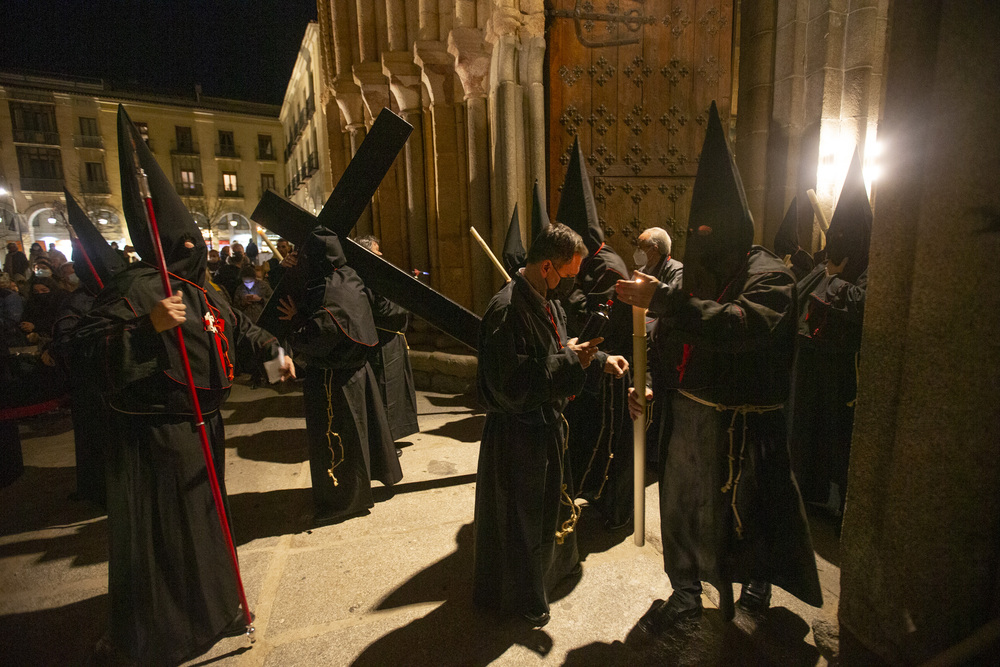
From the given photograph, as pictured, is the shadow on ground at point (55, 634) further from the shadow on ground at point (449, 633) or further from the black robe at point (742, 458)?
the black robe at point (742, 458)

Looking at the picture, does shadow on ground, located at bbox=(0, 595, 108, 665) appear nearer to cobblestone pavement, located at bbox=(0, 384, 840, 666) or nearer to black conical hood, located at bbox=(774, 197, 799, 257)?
cobblestone pavement, located at bbox=(0, 384, 840, 666)

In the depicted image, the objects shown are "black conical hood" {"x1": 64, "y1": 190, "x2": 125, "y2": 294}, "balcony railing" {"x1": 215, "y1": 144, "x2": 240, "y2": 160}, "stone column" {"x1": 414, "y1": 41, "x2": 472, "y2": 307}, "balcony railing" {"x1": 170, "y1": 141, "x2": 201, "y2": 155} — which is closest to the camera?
"black conical hood" {"x1": 64, "y1": 190, "x2": 125, "y2": 294}

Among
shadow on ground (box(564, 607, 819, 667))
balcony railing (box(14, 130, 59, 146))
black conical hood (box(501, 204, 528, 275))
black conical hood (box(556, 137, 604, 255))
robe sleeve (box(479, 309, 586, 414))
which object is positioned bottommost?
shadow on ground (box(564, 607, 819, 667))

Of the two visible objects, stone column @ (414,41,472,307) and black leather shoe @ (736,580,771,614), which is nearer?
black leather shoe @ (736,580,771,614)

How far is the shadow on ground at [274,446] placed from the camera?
15.3ft

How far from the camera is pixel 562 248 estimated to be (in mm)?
2141

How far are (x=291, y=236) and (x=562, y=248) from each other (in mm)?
2150

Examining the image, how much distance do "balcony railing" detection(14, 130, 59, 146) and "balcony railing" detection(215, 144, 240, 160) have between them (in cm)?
922

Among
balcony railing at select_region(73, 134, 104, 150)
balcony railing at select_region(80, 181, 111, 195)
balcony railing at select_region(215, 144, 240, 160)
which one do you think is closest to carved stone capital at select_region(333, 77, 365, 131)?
balcony railing at select_region(80, 181, 111, 195)

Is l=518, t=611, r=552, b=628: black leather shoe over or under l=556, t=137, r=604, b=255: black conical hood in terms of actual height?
under

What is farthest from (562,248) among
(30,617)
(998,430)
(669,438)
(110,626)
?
(30,617)

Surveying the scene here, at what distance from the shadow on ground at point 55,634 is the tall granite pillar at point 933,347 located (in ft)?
11.2

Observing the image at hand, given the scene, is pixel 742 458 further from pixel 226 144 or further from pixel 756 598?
pixel 226 144

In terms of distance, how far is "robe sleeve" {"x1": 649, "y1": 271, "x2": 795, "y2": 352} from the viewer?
195cm
